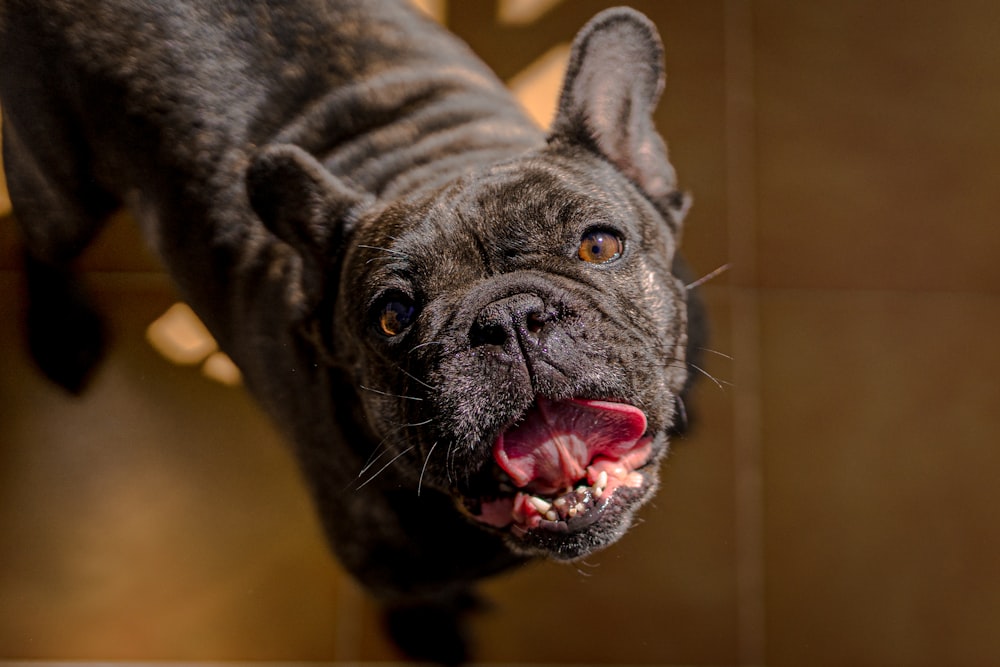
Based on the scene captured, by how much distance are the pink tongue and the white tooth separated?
0.04 ft

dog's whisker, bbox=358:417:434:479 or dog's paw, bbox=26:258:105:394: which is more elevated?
dog's paw, bbox=26:258:105:394

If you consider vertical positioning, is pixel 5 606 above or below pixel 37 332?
below

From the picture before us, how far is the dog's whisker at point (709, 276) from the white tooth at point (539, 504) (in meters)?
0.44

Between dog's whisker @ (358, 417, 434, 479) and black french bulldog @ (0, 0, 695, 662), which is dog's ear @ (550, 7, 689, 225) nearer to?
black french bulldog @ (0, 0, 695, 662)

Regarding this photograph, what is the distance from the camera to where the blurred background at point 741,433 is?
4.30 ft

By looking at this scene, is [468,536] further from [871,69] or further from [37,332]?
[871,69]

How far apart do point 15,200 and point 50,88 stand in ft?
0.60

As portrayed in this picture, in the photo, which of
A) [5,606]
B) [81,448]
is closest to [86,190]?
[81,448]

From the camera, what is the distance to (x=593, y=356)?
39.7 inches

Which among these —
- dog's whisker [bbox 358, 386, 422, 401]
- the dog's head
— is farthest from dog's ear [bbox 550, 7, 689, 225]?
dog's whisker [bbox 358, 386, 422, 401]

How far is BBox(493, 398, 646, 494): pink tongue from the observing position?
1.02 m

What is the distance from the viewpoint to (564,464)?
105cm

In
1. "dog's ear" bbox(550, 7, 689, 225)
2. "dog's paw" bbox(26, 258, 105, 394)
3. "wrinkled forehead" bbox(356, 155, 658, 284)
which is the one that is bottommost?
"dog's paw" bbox(26, 258, 105, 394)

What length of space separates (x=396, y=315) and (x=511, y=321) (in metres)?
0.18
